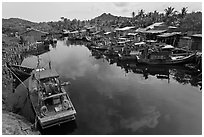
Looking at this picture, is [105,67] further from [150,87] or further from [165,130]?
[165,130]

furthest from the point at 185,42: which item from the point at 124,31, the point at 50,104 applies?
the point at 50,104

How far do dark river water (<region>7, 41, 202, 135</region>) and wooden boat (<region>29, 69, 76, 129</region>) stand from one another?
822 millimetres

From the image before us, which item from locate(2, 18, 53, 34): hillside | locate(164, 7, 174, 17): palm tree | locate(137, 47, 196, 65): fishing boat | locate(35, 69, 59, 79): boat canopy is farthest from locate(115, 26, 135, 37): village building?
locate(35, 69, 59, 79): boat canopy

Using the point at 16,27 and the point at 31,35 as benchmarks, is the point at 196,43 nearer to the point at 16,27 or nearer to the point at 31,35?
the point at 31,35

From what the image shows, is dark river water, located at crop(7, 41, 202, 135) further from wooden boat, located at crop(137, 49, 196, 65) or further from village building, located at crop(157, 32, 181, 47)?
village building, located at crop(157, 32, 181, 47)

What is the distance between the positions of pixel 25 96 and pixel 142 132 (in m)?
11.8

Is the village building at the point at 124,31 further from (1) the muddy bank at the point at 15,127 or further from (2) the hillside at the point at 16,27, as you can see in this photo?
(1) the muddy bank at the point at 15,127

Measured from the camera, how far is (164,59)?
1093 inches

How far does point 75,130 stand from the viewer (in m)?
11.8

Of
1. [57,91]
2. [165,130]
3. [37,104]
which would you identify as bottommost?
[165,130]

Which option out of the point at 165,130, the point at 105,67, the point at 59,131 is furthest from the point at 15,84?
the point at 165,130

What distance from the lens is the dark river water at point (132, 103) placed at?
12.1 m

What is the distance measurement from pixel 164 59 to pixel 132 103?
15.0 metres

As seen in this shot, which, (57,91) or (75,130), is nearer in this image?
(75,130)
